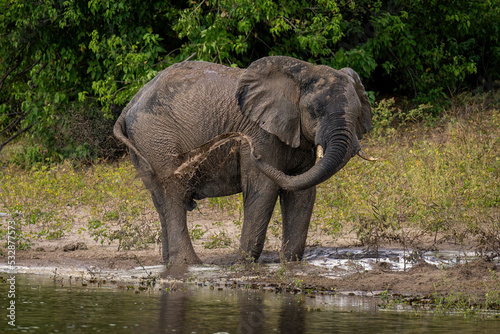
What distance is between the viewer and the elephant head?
738 cm

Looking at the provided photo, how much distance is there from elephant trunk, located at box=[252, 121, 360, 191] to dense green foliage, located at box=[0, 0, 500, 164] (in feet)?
21.4

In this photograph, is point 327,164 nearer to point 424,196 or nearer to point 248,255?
point 248,255

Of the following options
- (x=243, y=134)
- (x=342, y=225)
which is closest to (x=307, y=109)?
(x=243, y=134)

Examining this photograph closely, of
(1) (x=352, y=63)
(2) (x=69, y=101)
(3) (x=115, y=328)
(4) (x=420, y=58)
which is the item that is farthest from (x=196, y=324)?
(4) (x=420, y=58)

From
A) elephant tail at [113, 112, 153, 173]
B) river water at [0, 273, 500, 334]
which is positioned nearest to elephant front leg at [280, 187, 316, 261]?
river water at [0, 273, 500, 334]

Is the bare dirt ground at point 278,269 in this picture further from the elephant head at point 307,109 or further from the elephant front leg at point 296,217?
the elephant head at point 307,109

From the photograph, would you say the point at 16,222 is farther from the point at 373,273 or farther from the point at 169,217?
the point at 373,273

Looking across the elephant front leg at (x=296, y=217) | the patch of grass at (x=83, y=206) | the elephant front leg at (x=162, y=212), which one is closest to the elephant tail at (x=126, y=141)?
the elephant front leg at (x=162, y=212)

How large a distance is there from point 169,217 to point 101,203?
3191 mm

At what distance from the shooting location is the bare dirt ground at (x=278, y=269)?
7160 millimetres

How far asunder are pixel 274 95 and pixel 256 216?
128 centimetres

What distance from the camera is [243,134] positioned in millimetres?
7945

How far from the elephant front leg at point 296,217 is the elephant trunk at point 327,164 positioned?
2.42ft

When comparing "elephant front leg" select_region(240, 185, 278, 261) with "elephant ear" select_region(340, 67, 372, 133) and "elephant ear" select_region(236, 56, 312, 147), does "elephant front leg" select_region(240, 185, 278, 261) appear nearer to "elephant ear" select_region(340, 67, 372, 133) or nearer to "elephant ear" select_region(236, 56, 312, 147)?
"elephant ear" select_region(236, 56, 312, 147)
